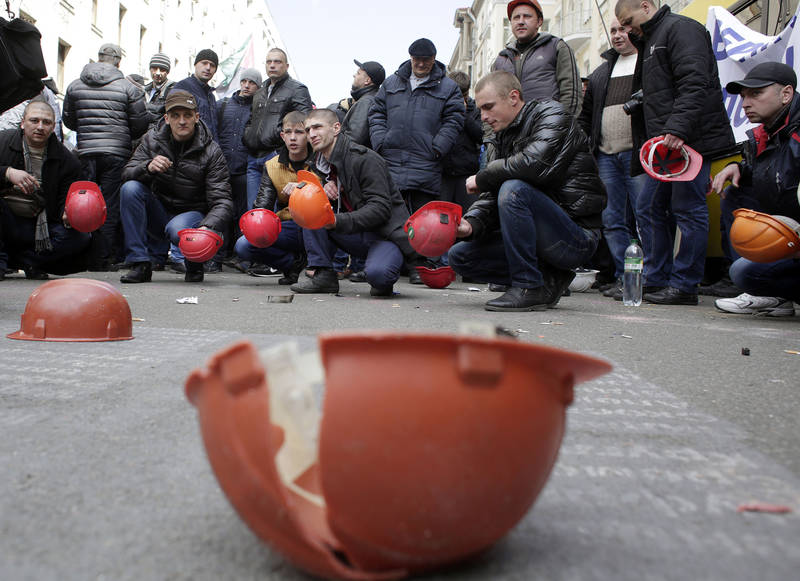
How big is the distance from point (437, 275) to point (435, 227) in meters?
1.72

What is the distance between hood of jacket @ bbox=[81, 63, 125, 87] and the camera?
7.75 meters

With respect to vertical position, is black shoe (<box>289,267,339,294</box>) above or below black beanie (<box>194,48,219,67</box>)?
below

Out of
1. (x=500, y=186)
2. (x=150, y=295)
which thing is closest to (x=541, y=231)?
(x=500, y=186)

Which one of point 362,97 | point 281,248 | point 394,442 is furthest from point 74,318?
point 362,97

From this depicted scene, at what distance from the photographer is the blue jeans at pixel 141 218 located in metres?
6.37

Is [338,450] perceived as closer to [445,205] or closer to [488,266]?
[445,205]

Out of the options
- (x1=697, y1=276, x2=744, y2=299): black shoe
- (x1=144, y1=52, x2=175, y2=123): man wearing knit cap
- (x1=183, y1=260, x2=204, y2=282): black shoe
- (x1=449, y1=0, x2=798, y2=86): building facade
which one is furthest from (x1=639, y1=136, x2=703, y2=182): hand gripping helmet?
(x1=144, y1=52, x2=175, y2=123): man wearing knit cap

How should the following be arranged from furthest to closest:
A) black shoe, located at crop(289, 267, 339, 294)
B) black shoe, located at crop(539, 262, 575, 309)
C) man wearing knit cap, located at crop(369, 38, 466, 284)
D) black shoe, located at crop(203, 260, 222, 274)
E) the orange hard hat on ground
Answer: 1. black shoe, located at crop(203, 260, 222, 274)
2. man wearing knit cap, located at crop(369, 38, 466, 284)
3. black shoe, located at crop(289, 267, 339, 294)
4. black shoe, located at crop(539, 262, 575, 309)
5. the orange hard hat on ground

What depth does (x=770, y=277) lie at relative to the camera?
4562mm

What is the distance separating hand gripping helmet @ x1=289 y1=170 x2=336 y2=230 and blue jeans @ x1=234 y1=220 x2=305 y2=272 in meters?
1.12

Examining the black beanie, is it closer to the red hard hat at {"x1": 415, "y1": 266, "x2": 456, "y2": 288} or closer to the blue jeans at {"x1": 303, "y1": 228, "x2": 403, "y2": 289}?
the blue jeans at {"x1": 303, "y1": 228, "x2": 403, "y2": 289}

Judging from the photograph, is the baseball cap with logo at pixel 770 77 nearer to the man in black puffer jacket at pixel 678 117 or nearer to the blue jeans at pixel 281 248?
the man in black puffer jacket at pixel 678 117

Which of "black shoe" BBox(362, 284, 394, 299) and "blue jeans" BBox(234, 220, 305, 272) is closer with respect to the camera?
"black shoe" BBox(362, 284, 394, 299)

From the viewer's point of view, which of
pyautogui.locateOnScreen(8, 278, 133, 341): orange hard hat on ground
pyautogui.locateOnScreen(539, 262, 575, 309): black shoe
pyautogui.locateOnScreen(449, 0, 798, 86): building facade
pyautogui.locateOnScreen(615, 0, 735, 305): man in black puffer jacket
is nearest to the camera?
pyautogui.locateOnScreen(8, 278, 133, 341): orange hard hat on ground
